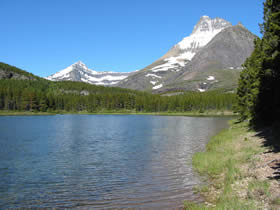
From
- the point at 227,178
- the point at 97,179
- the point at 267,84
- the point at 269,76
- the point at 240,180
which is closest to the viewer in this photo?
the point at 240,180

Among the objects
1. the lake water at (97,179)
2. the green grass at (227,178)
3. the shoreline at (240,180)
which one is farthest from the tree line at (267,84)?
the lake water at (97,179)

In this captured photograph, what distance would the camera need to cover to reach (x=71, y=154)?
36562mm

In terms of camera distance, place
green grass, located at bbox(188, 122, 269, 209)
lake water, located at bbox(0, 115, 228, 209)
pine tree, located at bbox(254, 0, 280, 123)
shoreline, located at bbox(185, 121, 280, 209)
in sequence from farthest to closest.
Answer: pine tree, located at bbox(254, 0, 280, 123), lake water, located at bbox(0, 115, 228, 209), green grass, located at bbox(188, 122, 269, 209), shoreline, located at bbox(185, 121, 280, 209)

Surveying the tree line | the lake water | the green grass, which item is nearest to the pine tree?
the tree line

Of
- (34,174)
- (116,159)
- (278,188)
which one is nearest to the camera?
(278,188)

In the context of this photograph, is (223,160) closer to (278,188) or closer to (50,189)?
(278,188)

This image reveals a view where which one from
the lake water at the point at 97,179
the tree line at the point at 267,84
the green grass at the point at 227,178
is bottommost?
the lake water at the point at 97,179

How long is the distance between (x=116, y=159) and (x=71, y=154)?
24.6ft

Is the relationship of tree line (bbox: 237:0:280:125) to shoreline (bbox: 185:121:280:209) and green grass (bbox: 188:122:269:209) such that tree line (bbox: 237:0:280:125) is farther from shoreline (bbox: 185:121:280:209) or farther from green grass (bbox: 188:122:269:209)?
shoreline (bbox: 185:121:280:209)

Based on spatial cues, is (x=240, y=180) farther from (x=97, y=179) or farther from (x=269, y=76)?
(x=269, y=76)

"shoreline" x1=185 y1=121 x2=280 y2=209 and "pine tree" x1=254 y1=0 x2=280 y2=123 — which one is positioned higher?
"pine tree" x1=254 y1=0 x2=280 y2=123

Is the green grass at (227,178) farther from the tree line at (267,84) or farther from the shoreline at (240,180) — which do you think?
the tree line at (267,84)

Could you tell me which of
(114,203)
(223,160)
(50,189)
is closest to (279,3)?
(223,160)

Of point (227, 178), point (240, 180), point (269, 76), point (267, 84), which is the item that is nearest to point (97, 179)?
point (227, 178)
